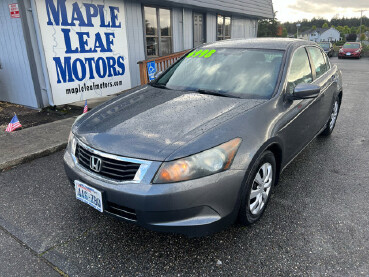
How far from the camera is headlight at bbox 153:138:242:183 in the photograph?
1.94 metres

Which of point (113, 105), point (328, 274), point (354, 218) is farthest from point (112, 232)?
point (354, 218)

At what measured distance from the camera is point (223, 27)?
13.0 m

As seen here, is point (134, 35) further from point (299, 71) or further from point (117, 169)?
point (117, 169)

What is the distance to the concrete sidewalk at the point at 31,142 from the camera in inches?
155

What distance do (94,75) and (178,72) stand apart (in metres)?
4.32

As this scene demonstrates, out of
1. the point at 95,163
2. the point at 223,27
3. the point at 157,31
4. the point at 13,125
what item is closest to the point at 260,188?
the point at 95,163

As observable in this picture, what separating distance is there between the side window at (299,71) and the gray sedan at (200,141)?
0.05 feet

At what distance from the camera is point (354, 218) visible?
269 cm

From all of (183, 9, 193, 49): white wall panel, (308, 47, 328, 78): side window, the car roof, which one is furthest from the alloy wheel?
(183, 9, 193, 49): white wall panel

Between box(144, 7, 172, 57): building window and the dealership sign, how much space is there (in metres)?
1.18

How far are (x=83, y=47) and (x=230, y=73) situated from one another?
490 centimetres

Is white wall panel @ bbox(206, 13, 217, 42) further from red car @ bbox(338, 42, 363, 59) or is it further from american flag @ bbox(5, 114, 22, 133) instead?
red car @ bbox(338, 42, 363, 59)

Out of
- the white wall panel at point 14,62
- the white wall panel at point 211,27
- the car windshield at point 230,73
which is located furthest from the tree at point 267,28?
the car windshield at point 230,73

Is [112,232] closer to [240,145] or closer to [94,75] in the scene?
[240,145]
